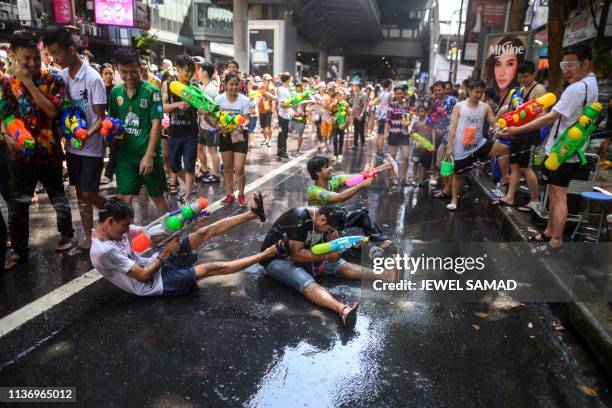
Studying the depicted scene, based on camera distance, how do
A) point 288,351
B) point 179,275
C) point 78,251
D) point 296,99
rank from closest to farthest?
point 288,351
point 179,275
point 78,251
point 296,99

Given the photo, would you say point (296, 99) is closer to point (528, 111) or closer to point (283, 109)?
point (283, 109)

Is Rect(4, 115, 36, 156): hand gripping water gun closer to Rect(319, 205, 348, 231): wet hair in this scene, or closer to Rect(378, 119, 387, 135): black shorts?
Rect(319, 205, 348, 231): wet hair

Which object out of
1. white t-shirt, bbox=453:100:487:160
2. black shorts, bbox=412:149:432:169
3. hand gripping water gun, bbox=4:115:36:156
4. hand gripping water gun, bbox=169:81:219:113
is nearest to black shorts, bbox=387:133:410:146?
black shorts, bbox=412:149:432:169

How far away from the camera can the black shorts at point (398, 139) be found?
892 centimetres

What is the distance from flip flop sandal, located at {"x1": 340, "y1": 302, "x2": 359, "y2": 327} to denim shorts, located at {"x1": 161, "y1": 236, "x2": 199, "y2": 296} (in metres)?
1.29

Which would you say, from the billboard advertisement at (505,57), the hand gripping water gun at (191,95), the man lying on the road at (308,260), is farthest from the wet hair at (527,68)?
the hand gripping water gun at (191,95)

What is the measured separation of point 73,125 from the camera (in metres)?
4.13

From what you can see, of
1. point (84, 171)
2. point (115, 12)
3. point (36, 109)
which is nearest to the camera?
point (36, 109)

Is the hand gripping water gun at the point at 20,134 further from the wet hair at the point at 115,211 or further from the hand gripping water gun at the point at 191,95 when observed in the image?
the hand gripping water gun at the point at 191,95

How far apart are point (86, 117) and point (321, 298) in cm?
279

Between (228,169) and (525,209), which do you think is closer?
(525,209)

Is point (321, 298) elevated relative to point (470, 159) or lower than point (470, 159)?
lower

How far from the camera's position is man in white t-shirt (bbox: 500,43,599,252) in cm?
426

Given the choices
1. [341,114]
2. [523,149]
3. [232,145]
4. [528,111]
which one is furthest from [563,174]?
[341,114]
